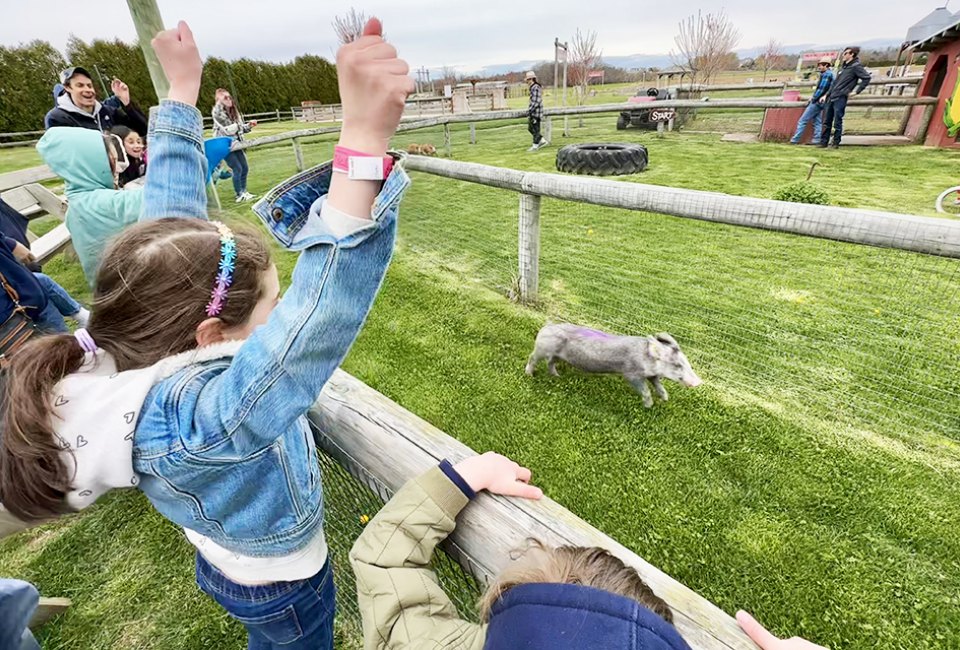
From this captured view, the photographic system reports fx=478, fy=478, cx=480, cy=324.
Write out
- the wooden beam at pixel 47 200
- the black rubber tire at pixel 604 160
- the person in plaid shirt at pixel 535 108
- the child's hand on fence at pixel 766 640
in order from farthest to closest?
the person in plaid shirt at pixel 535 108 → the black rubber tire at pixel 604 160 → the wooden beam at pixel 47 200 → the child's hand on fence at pixel 766 640

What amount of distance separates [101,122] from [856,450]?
23.4 feet

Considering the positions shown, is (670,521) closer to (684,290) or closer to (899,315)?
(684,290)

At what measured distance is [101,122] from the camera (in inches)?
203

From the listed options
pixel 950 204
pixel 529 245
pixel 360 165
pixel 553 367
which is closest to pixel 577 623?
pixel 360 165

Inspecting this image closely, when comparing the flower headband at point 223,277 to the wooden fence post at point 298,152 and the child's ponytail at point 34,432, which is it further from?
the wooden fence post at point 298,152

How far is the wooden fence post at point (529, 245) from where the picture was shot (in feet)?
11.6

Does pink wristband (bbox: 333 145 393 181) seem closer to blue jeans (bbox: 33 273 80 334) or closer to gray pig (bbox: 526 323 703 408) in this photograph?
gray pig (bbox: 526 323 703 408)

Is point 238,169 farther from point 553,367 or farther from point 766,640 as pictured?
point 766,640

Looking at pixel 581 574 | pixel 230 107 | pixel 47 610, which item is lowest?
pixel 47 610

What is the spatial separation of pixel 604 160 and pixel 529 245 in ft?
18.0

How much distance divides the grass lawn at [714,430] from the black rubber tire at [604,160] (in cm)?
379

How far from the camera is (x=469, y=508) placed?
917 mm

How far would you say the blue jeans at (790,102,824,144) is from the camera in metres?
10.2

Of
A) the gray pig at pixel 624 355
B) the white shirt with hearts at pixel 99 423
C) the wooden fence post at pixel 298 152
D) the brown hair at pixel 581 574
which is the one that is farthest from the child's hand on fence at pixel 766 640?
the wooden fence post at pixel 298 152
